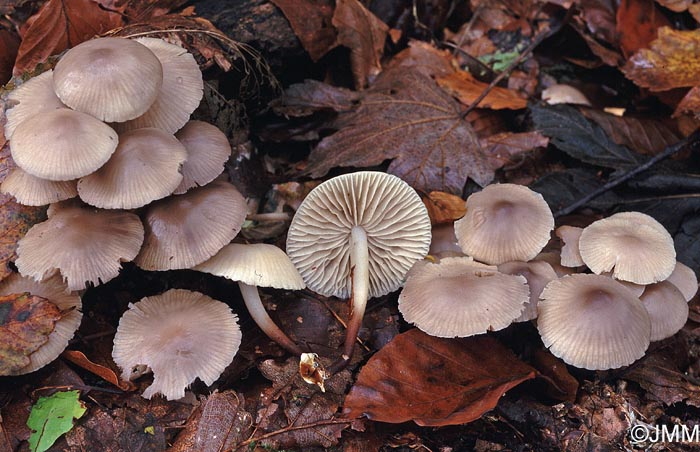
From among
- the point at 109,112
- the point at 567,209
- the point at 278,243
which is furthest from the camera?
the point at 567,209

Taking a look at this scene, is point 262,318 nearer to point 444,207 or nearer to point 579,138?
point 444,207

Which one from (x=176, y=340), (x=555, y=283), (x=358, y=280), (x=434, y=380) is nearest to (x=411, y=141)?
(x=358, y=280)

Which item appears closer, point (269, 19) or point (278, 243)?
point (278, 243)

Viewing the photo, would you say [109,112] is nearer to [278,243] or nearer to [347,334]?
[278,243]

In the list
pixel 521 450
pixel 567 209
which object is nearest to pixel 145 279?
pixel 521 450

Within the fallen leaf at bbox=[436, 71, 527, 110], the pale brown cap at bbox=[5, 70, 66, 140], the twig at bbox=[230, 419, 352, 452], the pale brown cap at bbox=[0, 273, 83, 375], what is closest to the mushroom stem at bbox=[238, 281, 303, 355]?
the twig at bbox=[230, 419, 352, 452]
